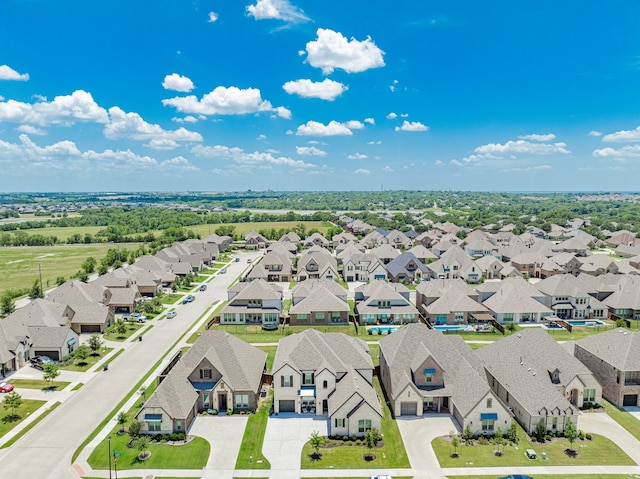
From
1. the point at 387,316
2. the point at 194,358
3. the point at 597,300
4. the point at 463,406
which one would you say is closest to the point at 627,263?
the point at 597,300

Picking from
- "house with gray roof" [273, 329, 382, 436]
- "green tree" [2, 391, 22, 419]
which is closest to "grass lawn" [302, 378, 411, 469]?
"house with gray roof" [273, 329, 382, 436]

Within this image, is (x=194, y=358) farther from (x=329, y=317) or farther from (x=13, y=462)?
(x=329, y=317)

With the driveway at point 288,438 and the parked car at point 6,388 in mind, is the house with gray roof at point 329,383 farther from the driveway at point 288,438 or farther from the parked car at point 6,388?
the parked car at point 6,388

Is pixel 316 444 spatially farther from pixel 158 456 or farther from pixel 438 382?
pixel 438 382

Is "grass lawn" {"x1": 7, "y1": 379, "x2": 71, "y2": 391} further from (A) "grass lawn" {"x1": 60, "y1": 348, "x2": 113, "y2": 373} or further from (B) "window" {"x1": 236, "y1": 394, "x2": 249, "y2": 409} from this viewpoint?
(B) "window" {"x1": 236, "y1": 394, "x2": 249, "y2": 409}

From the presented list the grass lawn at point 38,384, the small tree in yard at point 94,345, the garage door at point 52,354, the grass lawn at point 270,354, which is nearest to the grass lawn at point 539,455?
the grass lawn at point 270,354
